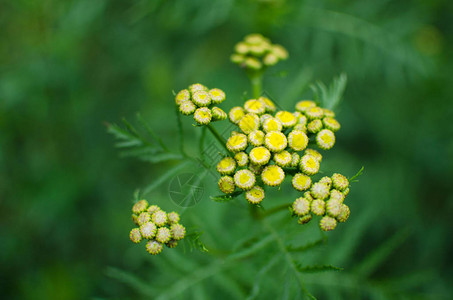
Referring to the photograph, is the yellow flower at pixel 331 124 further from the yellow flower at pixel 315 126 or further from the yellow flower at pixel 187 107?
the yellow flower at pixel 187 107

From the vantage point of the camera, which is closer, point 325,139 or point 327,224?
point 327,224

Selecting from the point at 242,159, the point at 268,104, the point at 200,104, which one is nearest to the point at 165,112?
the point at 268,104

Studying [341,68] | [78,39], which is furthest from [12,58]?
[341,68]

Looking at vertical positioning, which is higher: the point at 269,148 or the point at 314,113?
the point at 314,113

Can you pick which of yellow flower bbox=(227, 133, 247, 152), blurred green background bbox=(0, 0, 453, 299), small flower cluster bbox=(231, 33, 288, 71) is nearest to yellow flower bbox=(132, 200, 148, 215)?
yellow flower bbox=(227, 133, 247, 152)

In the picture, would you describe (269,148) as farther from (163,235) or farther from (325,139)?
(163,235)

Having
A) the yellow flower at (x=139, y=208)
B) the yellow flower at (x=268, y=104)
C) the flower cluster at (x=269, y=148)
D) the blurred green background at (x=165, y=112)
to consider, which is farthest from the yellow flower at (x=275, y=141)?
the blurred green background at (x=165, y=112)

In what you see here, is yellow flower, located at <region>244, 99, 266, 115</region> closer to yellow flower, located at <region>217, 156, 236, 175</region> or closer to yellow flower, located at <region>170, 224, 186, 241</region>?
yellow flower, located at <region>217, 156, 236, 175</region>
